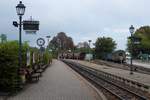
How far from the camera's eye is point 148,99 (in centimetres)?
1914

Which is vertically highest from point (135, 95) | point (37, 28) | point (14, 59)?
point (37, 28)

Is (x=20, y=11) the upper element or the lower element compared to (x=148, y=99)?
upper

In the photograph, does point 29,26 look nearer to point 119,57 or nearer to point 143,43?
point 119,57

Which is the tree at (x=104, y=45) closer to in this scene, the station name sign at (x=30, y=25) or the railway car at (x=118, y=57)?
the railway car at (x=118, y=57)

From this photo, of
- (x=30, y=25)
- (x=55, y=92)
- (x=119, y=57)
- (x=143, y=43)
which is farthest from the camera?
(x=143, y=43)

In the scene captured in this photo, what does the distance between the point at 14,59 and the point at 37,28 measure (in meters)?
4.06

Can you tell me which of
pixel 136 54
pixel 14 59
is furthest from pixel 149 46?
pixel 14 59

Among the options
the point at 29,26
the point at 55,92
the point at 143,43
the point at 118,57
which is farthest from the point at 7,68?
the point at 143,43

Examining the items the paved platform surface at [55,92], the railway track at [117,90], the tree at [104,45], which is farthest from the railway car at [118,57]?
the paved platform surface at [55,92]

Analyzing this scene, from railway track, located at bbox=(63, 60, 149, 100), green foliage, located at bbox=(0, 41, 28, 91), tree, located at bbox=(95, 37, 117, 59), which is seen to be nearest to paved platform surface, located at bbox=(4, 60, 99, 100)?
green foliage, located at bbox=(0, 41, 28, 91)

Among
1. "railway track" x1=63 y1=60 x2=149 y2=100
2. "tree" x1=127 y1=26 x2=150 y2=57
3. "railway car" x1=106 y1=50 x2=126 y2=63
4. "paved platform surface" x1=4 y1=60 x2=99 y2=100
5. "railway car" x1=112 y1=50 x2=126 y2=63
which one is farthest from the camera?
"tree" x1=127 y1=26 x2=150 y2=57

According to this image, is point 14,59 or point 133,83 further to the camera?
point 133,83

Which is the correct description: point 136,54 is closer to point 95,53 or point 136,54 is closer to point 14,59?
point 95,53

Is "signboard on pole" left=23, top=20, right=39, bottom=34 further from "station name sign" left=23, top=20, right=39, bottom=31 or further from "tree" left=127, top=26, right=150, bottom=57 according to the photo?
"tree" left=127, top=26, right=150, bottom=57
